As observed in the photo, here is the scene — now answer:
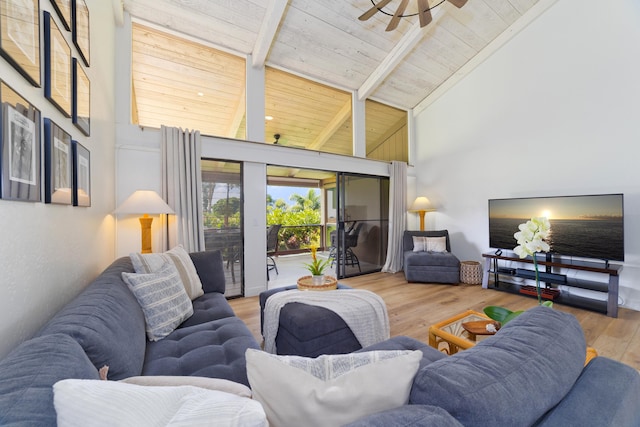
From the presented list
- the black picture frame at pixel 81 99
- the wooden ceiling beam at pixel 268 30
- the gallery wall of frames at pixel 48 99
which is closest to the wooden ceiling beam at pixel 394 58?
the wooden ceiling beam at pixel 268 30

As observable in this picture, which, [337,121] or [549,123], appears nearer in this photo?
[549,123]

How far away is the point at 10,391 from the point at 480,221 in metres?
5.09

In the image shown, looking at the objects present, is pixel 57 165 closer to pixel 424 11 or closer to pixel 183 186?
pixel 183 186

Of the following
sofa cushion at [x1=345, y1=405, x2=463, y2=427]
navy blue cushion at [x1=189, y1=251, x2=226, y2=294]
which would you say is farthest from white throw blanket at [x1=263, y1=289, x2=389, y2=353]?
sofa cushion at [x1=345, y1=405, x2=463, y2=427]

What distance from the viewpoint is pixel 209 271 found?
7.89 feet

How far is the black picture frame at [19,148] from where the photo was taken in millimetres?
888

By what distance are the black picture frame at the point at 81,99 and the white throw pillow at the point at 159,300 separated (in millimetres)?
1052

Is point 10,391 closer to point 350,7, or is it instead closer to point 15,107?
point 15,107

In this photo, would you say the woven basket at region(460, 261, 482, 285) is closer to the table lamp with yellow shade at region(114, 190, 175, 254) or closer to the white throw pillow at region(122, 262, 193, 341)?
the white throw pillow at region(122, 262, 193, 341)

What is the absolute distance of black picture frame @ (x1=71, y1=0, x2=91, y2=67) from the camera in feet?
5.18

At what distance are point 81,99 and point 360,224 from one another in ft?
13.0

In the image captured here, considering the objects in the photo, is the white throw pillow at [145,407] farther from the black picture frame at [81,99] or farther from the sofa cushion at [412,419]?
the black picture frame at [81,99]

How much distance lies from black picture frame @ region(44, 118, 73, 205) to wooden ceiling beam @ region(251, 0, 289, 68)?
98.0 inches

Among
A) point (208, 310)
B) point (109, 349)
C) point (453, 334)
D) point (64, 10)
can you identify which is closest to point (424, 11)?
point (64, 10)
